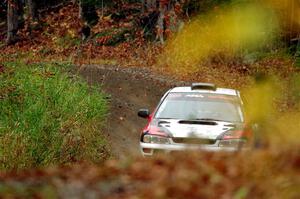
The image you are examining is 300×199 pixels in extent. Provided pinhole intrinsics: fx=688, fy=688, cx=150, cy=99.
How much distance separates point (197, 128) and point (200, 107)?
138cm

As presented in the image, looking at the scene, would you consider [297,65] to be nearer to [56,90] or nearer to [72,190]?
[56,90]

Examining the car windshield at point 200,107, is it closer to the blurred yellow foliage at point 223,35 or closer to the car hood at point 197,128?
the car hood at point 197,128

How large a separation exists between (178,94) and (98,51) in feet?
86.0

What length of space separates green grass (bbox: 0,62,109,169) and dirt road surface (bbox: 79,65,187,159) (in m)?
0.67

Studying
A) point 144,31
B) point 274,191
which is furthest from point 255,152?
point 144,31

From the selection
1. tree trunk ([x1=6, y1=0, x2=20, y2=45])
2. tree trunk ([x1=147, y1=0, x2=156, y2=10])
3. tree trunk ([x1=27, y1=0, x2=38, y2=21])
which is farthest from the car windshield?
tree trunk ([x1=27, y1=0, x2=38, y2=21])

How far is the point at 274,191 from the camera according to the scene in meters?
5.43

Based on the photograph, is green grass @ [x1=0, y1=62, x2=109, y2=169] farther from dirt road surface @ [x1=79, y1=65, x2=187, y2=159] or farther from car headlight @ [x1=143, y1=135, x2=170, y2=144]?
car headlight @ [x1=143, y1=135, x2=170, y2=144]

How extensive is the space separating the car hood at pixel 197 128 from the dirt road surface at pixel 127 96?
3023mm

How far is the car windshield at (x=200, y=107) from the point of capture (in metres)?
12.1

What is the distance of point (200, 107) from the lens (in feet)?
41.1

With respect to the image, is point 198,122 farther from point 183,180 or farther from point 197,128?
point 183,180

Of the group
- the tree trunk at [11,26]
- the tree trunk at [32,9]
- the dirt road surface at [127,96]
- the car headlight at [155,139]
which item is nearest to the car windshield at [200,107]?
the car headlight at [155,139]

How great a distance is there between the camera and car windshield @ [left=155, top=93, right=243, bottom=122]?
12.1 metres
